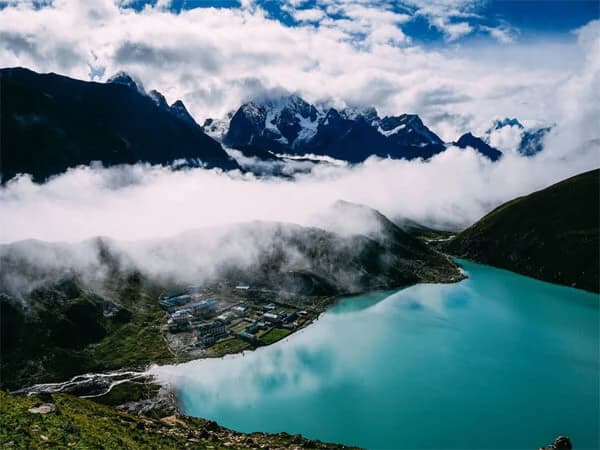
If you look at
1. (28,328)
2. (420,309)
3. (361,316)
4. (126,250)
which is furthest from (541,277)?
(28,328)

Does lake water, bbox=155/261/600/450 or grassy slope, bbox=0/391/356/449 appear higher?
grassy slope, bbox=0/391/356/449

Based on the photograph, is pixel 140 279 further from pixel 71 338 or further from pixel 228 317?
pixel 71 338

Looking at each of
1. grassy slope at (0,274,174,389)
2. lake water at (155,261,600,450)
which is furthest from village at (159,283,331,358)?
grassy slope at (0,274,174,389)

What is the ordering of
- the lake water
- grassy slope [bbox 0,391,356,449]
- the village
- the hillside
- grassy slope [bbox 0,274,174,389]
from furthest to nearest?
the village < the hillside < grassy slope [bbox 0,274,174,389] < the lake water < grassy slope [bbox 0,391,356,449]

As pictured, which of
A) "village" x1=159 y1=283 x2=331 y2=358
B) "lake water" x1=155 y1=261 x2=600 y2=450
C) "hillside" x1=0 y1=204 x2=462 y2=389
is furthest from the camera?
"village" x1=159 y1=283 x2=331 y2=358

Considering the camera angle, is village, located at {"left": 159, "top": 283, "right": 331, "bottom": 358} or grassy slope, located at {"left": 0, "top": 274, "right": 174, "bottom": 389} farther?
village, located at {"left": 159, "top": 283, "right": 331, "bottom": 358}

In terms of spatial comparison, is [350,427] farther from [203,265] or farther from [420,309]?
[203,265]

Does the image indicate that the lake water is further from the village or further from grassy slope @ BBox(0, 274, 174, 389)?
grassy slope @ BBox(0, 274, 174, 389)

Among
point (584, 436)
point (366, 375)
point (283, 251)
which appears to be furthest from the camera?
point (283, 251)

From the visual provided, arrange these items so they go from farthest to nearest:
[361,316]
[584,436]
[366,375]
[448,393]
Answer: [361,316] → [366,375] → [448,393] → [584,436]
